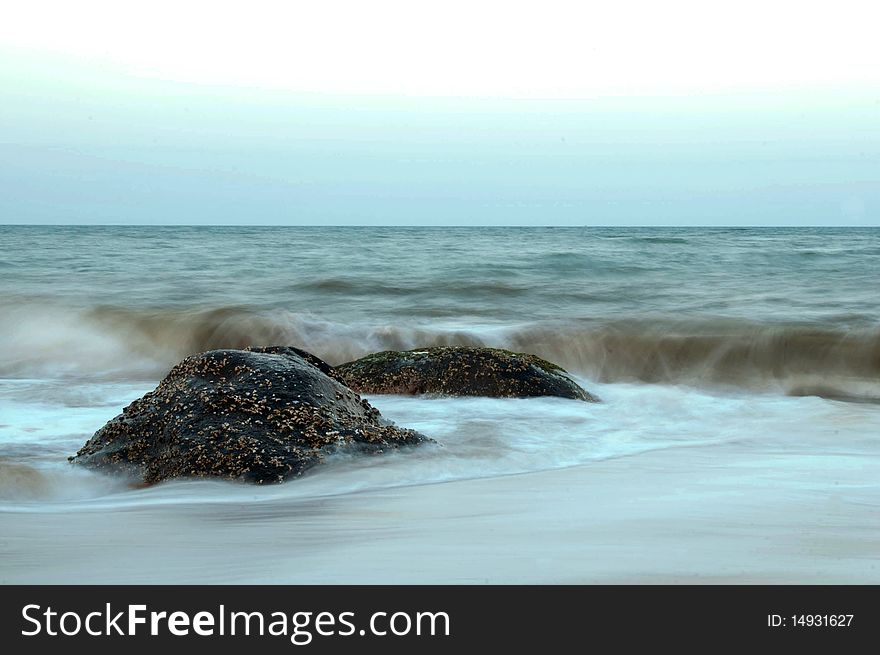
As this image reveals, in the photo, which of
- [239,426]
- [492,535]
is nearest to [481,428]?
[239,426]

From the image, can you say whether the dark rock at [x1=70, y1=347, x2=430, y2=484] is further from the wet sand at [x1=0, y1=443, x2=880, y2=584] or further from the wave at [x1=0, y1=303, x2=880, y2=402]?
the wave at [x1=0, y1=303, x2=880, y2=402]

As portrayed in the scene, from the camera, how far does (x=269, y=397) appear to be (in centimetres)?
450

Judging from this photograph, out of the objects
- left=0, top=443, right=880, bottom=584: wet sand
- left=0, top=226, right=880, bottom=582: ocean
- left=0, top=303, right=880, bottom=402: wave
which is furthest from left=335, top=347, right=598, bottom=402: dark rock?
left=0, top=303, right=880, bottom=402: wave

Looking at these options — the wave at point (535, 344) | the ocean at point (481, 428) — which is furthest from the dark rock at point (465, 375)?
the wave at point (535, 344)

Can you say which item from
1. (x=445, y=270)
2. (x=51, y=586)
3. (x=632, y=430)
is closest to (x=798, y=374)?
(x=632, y=430)

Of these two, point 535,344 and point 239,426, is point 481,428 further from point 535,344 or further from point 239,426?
point 535,344

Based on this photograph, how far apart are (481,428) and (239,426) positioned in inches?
71.8

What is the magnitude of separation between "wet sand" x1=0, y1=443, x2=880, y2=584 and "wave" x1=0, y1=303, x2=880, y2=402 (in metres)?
5.68

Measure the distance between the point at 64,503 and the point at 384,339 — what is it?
296 inches

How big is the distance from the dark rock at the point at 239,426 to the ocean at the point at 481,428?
145mm

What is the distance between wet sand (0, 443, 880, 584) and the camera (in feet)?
9.12

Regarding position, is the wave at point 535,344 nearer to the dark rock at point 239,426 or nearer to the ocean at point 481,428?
the ocean at point 481,428

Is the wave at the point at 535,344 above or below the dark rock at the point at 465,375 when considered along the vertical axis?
above

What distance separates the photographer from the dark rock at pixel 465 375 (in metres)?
6.70
